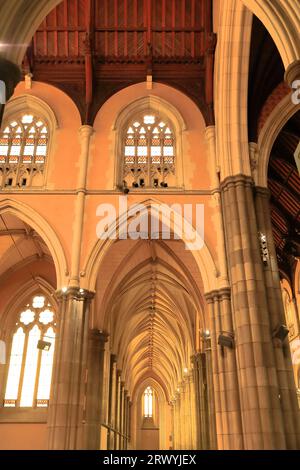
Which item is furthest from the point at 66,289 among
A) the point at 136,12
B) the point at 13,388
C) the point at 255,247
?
the point at 136,12

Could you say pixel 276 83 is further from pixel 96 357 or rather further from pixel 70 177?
pixel 96 357

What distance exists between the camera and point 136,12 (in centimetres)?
1459

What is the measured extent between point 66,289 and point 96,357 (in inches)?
242

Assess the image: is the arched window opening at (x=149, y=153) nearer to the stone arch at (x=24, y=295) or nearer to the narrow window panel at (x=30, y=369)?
the stone arch at (x=24, y=295)

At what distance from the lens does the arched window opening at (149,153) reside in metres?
13.5

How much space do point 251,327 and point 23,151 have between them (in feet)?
31.1

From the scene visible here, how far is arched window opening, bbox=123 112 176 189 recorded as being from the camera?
Answer: 13516 mm

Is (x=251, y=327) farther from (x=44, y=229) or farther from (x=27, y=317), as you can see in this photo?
(x=27, y=317)

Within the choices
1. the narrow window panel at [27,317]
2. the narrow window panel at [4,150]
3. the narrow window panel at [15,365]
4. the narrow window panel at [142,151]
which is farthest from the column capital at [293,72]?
the narrow window panel at [15,365]

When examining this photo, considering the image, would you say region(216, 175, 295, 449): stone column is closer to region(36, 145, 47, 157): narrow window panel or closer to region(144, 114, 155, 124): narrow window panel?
region(144, 114, 155, 124): narrow window panel

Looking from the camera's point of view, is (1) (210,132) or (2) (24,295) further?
(2) (24,295)

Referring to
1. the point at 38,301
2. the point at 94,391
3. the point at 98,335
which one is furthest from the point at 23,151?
the point at 94,391

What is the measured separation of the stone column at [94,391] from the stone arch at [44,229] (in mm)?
5322

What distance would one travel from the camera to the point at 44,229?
12.3m
